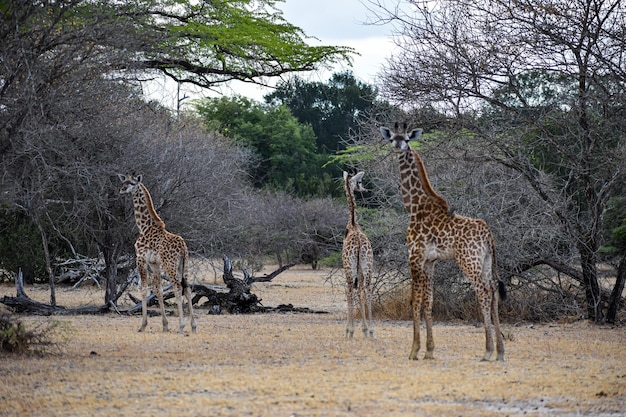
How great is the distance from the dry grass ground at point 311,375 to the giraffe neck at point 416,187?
1772 millimetres

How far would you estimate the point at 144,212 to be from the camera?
15047 millimetres

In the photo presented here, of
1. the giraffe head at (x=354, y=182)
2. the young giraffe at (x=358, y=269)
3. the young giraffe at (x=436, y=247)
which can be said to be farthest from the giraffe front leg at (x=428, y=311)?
the giraffe head at (x=354, y=182)

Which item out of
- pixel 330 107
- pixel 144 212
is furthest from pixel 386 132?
pixel 330 107

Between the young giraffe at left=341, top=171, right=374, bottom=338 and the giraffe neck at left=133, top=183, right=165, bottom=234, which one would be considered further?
the giraffe neck at left=133, top=183, right=165, bottom=234

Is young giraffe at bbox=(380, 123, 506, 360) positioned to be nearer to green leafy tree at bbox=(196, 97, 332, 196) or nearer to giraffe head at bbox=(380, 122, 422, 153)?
giraffe head at bbox=(380, 122, 422, 153)

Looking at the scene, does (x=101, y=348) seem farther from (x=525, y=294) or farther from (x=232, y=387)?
(x=525, y=294)

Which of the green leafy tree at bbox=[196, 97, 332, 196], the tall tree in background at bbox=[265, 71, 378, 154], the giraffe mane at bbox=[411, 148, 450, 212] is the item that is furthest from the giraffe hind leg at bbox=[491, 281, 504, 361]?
the tall tree in background at bbox=[265, 71, 378, 154]

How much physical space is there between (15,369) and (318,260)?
3064cm

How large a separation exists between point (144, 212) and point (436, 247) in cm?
563

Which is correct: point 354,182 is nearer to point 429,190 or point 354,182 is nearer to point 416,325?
point 429,190

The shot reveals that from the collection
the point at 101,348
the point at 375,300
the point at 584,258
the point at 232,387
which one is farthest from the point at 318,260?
the point at 232,387

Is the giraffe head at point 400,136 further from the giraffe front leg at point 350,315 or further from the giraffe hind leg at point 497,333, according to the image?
the giraffe front leg at point 350,315

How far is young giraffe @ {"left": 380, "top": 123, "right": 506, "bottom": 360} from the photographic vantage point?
10852 millimetres

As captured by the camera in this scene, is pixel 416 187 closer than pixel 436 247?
No
